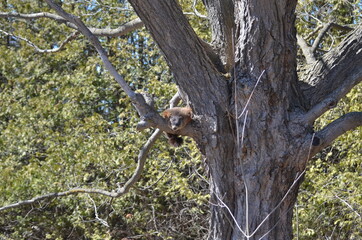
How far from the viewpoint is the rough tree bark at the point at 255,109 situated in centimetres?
390

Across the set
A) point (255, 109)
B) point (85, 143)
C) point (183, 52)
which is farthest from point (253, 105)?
point (85, 143)

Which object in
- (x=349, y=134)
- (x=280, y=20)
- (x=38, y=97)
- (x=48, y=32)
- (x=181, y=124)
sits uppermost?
(x=48, y=32)

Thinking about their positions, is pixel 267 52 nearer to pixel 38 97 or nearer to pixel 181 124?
pixel 181 124

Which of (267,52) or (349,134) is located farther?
(349,134)

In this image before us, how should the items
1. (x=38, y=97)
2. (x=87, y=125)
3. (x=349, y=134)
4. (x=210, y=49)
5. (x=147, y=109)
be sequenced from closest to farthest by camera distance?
(x=147, y=109) → (x=210, y=49) → (x=349, y=134) → (x=87, y=125) → (x=38, y=97)

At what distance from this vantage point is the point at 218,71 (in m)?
4.11

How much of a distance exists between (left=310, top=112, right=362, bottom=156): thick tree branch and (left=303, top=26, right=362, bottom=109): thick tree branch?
0.59 feet

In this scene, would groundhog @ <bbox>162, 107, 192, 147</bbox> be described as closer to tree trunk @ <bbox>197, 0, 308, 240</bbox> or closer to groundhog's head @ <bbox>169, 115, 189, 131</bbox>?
groundhog's head @ <bbox>169, 115, 189, 131</bbox>

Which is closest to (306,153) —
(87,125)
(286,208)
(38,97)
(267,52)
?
(286,208)

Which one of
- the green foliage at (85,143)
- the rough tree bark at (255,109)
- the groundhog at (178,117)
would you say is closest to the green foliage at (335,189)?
the green foliage at (85,143)

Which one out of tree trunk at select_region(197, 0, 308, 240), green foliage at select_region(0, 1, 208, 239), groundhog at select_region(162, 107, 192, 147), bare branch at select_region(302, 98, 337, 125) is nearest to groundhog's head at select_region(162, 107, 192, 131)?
groundhog at select_region(162, 107, 192, 147)

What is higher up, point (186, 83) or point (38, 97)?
point (38, 97)

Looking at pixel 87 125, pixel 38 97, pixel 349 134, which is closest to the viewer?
pixel 349 134

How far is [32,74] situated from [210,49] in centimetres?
726
